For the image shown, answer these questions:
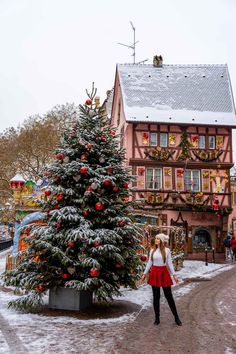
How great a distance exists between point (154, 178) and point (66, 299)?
19969 mm

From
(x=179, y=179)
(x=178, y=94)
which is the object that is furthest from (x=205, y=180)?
(x=178, y=94)

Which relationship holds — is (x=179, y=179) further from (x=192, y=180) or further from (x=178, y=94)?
(x=178, y=94)

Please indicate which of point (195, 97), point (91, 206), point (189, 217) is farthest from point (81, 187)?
point (195, 97)

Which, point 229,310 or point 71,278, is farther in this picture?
point 229,310

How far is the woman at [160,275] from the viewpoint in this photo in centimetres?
809

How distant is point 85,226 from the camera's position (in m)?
9.20

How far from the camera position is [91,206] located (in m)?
Result: 9.66

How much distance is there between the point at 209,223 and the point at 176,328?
21788 millimetres

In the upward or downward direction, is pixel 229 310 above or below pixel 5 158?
below

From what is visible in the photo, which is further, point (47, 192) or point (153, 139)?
point (153, 139)

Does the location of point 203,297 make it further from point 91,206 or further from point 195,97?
point 195,97

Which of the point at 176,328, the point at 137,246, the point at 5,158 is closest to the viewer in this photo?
the point at 176,328

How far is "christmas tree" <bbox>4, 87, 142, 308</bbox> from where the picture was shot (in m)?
8.98

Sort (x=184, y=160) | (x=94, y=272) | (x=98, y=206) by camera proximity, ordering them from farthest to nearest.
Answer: (x=184, y=160)
(x=98, y=206)
(x=94, y=272)
